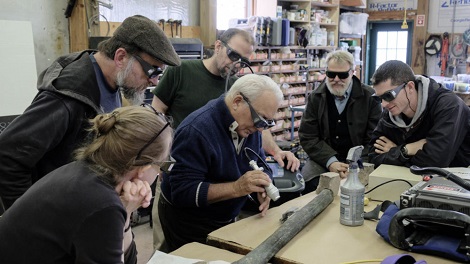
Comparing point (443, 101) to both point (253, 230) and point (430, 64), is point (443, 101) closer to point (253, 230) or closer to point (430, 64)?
point (253, 230)

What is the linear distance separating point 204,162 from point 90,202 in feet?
2.93

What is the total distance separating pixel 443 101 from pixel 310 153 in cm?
104

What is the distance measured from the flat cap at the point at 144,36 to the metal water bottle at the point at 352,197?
934 mm

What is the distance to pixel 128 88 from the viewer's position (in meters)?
2.12

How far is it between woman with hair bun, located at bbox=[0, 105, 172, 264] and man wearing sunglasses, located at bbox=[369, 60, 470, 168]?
66.0 inches

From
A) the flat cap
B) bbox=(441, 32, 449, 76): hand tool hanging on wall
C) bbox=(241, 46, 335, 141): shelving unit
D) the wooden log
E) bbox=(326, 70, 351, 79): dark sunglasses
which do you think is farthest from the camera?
bbox=(441, 32, 449, 76): hand tool hanging on wall

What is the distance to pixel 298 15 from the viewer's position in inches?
275

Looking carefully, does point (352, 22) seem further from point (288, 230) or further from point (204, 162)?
point (288, 230)

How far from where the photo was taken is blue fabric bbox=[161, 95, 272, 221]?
82.4 inches

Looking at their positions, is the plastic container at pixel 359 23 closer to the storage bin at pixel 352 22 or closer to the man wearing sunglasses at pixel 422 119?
the storage bin at pixel 352 22

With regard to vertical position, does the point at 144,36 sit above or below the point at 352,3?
below

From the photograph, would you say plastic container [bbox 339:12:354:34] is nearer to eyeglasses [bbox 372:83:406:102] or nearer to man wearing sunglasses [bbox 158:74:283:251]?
eyeglasses [bbox 372:83:406:102]

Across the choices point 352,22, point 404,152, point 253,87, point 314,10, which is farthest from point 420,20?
point 253,87

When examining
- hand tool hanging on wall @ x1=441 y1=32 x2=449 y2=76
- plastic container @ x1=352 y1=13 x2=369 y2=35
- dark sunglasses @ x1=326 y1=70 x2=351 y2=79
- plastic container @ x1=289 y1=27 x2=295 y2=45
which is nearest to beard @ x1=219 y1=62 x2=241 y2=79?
dark sunglasses @ x1=326 y1=70 x2=351 y2=79
